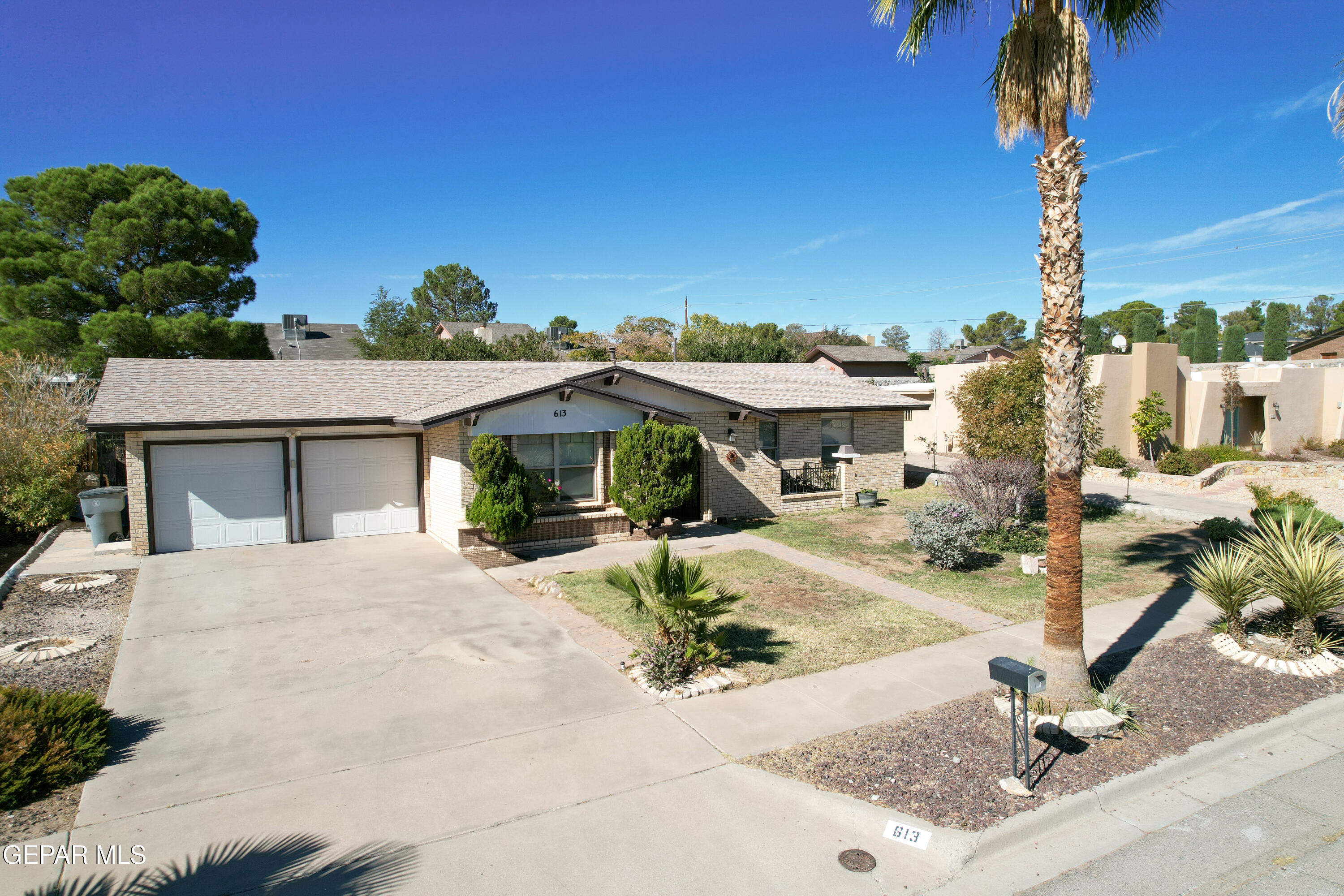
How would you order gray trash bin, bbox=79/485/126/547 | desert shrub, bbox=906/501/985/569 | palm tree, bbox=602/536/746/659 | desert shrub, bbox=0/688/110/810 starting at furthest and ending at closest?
gray trash bin, bbox=79/485/126/547
desert shrub, bbox=906/501/985/569
palm tree, bbox=602/536/746/659
desert shrub, bbox=0/688/110/810

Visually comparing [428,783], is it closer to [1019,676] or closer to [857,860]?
[857,860]

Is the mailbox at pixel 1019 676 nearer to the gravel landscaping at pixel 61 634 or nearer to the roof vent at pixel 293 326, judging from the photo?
the gravel landscaping at pixel 61 634

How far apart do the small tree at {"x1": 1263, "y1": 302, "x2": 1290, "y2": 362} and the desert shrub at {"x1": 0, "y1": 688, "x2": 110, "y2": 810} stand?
57918 millimetres

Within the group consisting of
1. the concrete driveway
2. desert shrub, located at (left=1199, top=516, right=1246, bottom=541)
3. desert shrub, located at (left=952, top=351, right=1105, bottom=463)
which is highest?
desert shrub, located at (left=952, top=351, right=1105, bottom=463)

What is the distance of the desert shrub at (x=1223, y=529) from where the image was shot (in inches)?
571

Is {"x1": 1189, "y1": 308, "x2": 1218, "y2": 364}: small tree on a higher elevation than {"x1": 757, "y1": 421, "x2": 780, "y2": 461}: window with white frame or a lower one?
higher

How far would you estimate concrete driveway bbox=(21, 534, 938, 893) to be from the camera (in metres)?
4.84

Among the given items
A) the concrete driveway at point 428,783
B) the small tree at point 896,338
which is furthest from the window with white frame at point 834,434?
the small tree at point 896,338

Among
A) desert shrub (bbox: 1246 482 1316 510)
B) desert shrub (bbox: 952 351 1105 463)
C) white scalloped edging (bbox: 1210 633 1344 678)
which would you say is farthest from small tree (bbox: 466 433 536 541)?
desert shrub (bbox: 1246 482 1316 510)

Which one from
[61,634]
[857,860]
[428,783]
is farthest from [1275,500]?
[61,634]

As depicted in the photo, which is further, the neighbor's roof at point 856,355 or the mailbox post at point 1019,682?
the neighbor's roof at point 856,355

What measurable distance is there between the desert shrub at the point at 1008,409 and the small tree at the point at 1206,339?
3014cm

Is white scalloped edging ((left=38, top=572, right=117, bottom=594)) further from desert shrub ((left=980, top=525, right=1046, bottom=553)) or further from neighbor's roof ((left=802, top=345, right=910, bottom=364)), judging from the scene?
neighbor's roof ((left=802, top=345, right=910, bottom=364))

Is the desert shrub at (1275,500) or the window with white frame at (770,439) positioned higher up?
the window with white frame at (770,439)
